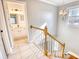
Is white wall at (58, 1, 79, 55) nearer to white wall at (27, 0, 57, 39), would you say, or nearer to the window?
the window

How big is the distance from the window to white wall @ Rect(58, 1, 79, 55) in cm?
29

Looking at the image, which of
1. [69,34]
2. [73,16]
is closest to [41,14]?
[73,16]

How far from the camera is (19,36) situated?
499 cm

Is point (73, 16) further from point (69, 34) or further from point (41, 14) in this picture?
point (41, 14)

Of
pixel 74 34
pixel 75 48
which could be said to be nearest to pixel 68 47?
pixel 75 48

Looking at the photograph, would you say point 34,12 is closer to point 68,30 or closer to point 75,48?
point 68,30

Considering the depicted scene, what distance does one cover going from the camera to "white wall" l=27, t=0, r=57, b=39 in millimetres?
3840

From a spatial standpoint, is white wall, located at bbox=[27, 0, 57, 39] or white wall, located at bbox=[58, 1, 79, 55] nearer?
white wall, located at bbox=[27, 0, 57, 39]

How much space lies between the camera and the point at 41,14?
4.33m

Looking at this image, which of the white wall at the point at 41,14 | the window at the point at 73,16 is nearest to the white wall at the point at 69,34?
the window at the point at 73,16

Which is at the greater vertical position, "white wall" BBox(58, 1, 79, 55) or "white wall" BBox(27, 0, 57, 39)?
"white wall" BBox(27, 0, 57, 39)

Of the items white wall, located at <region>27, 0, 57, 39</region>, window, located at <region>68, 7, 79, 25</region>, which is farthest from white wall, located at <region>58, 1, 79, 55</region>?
white wall, located at <region>27, 0, 57, 39</region>

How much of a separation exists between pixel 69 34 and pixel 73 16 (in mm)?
1102

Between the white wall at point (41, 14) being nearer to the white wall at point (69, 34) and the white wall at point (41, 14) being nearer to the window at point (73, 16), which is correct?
the white wall at point (69, 34)
